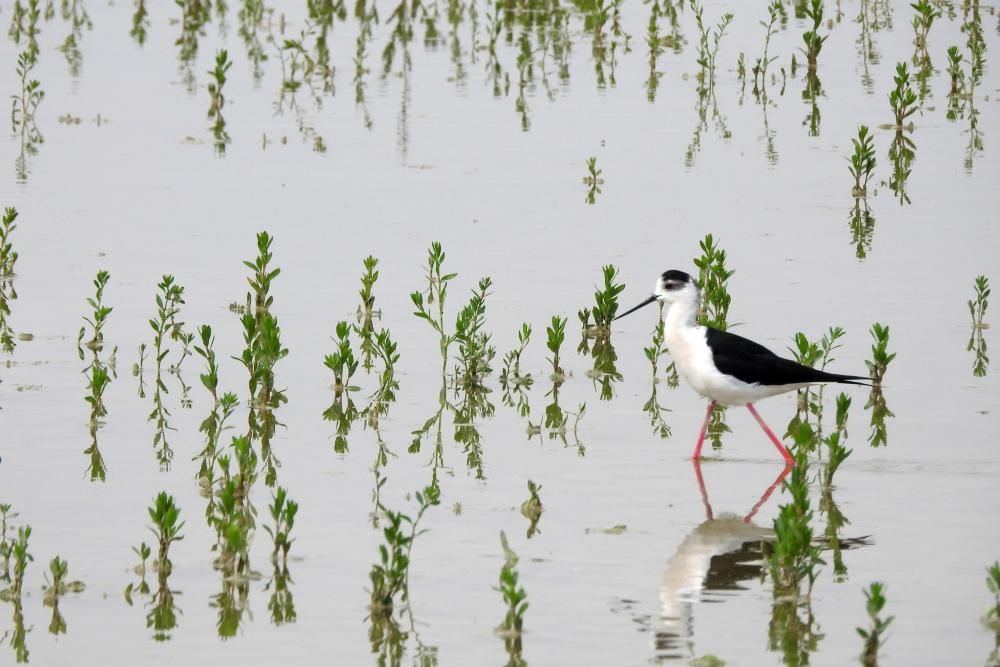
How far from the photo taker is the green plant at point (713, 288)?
11.4 m

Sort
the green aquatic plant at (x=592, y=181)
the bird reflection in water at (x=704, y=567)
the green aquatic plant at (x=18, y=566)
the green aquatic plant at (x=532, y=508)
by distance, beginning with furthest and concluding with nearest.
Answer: the green aquatic plant at (x=592, y=181)
the green aquatic plant at (x=532, y=508)
the green aquatic plant at (x=18, y=566)
the bird reflection in water at (x=704, y=567)

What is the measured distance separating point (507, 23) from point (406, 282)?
42.3 feet

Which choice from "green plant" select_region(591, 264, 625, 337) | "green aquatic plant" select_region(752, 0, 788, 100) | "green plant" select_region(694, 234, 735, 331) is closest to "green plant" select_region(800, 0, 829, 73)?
"green aquatic plant" select_region(752, 0, 788, 100)

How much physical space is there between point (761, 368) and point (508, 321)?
2887mm

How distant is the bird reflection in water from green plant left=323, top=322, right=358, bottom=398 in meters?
2.47

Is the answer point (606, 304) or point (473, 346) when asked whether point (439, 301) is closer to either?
point (473, 346)

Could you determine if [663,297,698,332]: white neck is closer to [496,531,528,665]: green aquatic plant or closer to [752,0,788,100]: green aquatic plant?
[496,531,528,665]: green aquatic plant

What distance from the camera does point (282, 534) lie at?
24.2 ft

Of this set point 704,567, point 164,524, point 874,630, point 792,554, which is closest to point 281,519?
point 164,524

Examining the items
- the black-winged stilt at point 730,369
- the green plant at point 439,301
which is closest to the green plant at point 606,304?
the green plant at point 439,301

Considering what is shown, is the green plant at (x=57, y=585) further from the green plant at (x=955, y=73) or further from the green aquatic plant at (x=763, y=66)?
the green plant at (x=955, y=73)

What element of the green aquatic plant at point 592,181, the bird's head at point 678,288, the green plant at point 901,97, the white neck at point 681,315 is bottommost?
the white neck at point 681,315

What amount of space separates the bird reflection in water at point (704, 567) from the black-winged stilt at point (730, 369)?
75 centimetres

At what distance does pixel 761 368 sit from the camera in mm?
9414
